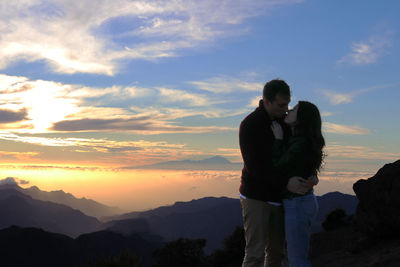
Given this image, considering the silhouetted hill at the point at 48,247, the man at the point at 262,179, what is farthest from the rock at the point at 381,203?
the silhouetted hill at the point at 48,247

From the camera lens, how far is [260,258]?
3.79 metres

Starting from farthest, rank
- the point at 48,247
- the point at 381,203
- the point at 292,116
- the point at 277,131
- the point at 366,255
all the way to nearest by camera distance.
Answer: the point at 48,247, the point at 381,203, the point at 366,255, the point at 277,131, the point at 292,116

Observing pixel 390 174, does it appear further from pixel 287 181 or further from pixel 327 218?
pixel 327 218

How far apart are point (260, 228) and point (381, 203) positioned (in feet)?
29.2

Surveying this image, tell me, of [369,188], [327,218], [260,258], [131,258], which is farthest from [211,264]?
[260,258]

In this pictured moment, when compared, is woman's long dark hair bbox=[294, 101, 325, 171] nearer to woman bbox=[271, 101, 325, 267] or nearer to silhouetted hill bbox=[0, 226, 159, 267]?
woman bbox=[271, 101, 325, 267]

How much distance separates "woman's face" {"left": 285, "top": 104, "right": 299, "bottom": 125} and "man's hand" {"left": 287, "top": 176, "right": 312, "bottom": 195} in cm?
52

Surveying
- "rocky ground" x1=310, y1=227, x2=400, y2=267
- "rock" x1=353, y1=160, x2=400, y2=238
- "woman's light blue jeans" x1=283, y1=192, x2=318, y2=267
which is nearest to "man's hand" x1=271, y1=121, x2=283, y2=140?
"woman's light blue jeans" x1=283, y1=192, x2=318, y2=267

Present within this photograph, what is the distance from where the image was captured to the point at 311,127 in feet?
11.8

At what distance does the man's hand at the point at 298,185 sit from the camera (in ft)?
11.6

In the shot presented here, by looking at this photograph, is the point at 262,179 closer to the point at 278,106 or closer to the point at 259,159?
the point at 259,159

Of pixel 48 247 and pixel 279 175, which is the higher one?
Result: pixel 279 175

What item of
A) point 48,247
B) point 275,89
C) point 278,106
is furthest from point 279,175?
point 48,247

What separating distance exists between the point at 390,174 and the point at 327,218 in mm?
12383
